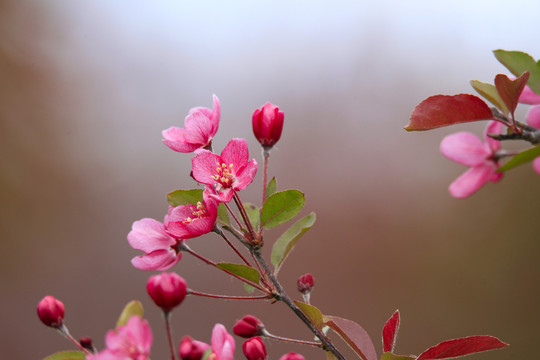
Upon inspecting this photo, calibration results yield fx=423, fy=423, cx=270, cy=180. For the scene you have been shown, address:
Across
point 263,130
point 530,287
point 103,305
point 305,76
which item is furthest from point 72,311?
point 530,287

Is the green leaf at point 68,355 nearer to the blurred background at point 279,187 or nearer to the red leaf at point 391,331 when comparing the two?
the red leaf at point 391,331

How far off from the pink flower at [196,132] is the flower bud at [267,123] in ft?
0.19

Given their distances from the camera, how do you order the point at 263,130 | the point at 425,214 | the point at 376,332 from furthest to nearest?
1. the point at 425,214
2. the point at 376,332
3. the point at 263,130

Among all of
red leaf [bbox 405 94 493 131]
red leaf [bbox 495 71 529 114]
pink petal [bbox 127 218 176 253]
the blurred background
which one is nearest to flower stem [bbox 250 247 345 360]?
pink petal [bbox 127 218 176 253]

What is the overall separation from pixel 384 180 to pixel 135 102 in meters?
1.62

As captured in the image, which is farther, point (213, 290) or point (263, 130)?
point (213, 290)

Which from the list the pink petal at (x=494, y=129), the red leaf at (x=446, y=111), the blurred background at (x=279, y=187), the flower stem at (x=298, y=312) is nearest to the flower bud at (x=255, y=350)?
the flower stem at (x=298, y=312)

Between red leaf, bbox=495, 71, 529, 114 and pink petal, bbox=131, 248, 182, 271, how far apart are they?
16.1 inches

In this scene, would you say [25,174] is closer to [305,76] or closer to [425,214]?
[305,76]

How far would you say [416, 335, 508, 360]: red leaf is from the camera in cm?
44

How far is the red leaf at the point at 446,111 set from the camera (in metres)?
0.48

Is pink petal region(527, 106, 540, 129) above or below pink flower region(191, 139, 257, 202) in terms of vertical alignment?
above

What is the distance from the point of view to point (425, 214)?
100 inches

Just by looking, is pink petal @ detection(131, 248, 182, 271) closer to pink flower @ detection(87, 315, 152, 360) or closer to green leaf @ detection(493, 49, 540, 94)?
pink flower @ detection(87, 315, 152, 360)
